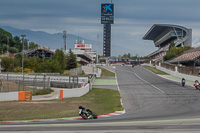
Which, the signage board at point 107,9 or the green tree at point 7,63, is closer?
the green tree at point 7,63

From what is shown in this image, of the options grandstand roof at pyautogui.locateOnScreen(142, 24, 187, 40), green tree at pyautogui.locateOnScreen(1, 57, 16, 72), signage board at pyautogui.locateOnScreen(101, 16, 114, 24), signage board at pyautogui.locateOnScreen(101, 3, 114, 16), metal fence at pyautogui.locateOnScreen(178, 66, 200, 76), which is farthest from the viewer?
signage board at pyautogui.locateOnScreen(101, 16, 114, 24)

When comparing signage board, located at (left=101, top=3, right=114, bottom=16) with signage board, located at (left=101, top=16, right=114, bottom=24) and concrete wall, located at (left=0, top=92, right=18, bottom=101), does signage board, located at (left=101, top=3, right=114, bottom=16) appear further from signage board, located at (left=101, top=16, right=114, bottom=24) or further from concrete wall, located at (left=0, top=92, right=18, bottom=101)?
concrete wall, located at (left=0, top=92, right=18, bottom=101)

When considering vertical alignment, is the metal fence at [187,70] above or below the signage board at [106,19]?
below

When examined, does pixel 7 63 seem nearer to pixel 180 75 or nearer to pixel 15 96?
pixel 180 75

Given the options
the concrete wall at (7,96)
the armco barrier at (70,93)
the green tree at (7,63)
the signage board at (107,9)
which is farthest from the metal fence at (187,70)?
the signage board at (107,9)

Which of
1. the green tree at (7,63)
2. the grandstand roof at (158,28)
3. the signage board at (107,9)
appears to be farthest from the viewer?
the signage board at (107,9)

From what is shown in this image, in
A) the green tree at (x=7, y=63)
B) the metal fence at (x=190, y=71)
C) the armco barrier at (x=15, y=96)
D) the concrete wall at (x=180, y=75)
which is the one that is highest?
the green tree at (x=7, y=63)

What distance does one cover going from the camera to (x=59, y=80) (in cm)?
4303

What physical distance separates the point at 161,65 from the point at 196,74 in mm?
30850

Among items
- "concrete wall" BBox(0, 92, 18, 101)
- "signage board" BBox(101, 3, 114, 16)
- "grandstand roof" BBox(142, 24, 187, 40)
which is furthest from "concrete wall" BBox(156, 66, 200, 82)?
"signage board" BBox(101, 3, 114, 16)

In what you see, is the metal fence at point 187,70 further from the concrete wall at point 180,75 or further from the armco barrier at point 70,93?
the armco barrier at point 70,93

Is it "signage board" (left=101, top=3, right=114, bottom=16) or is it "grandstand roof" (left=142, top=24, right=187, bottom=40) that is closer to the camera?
"grandstand roof" (left=142, top=24, right=187, bottom=40)

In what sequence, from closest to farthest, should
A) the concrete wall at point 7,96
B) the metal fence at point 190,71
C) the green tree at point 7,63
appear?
the concrete wall at point 7,96
the metal fence at point 190,71
the green tree at point 7,63

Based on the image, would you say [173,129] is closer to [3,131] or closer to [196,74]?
[3,131]
